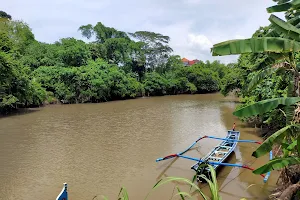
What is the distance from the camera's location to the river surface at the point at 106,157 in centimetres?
626

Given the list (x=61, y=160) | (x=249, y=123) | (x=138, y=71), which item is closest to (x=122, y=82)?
(x=138, y=71)

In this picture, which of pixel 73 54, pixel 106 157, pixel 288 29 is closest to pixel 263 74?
pixel 288 29

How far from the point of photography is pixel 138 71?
33219mm

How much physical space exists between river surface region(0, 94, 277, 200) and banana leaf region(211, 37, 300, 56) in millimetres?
3715

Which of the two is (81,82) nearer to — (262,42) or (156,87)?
(156,87)

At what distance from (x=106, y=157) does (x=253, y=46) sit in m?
6.38

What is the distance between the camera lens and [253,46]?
10.8 feet

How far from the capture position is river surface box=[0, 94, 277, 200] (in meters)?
6.26

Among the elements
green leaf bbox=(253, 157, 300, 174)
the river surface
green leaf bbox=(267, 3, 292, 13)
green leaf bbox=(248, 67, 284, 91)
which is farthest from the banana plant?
the river surface

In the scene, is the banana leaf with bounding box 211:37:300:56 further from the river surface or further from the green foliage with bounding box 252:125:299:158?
the river surface

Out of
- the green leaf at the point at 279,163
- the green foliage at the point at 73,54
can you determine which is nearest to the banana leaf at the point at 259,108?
the green leaf at the point at 279,163

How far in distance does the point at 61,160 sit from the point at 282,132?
6.74m

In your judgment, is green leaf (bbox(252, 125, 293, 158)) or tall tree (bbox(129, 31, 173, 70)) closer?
green leaf (bbox(252, 125, 293, 158))

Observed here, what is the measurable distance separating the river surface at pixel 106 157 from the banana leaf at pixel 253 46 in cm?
372
